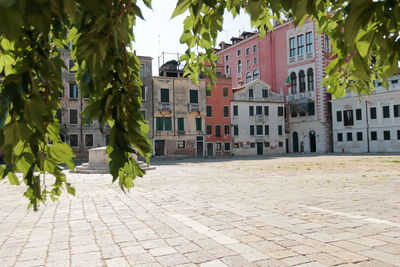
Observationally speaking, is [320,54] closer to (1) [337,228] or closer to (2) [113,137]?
(1) [337,228]

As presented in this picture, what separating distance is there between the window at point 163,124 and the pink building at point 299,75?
14706mm

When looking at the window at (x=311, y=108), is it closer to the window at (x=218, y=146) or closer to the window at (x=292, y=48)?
the window at (x=292, y=48)

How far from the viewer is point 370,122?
37.9 m

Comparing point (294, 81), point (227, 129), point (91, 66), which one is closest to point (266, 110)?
point (294, 81)

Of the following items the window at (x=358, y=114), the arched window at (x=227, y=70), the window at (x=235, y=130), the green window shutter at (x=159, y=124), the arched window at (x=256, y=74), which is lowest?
the window at (x=235, y=130)

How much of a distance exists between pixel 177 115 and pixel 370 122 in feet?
66.6

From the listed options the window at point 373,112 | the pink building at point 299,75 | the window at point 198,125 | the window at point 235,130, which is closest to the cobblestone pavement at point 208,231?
the window at point 198,125

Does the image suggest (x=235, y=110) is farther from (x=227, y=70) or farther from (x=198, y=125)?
(x=227, y=70)

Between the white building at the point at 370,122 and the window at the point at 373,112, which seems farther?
the window at the point at 373,112

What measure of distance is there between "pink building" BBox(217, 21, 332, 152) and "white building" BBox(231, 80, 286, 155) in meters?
1.98

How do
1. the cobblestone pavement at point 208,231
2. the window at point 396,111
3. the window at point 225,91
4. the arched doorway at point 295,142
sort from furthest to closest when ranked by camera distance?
the arched doorway at point 295,142
the window at point 225,91
the window at point 396,111
the cobblestone pavement at point 208,231

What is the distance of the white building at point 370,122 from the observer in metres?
36.1

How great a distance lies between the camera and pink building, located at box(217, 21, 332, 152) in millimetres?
41188

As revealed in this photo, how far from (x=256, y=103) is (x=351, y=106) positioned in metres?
10.3
